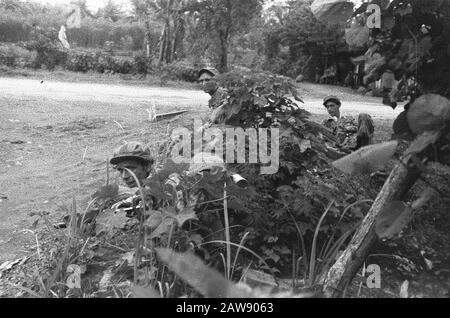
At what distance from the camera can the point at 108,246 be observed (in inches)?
122

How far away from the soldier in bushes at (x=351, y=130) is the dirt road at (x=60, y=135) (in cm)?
210

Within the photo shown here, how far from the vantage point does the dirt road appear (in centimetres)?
479

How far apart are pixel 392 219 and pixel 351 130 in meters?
4.07

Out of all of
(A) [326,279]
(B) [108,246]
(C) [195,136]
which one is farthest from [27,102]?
(A) [326,279]

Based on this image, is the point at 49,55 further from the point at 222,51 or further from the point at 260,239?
the point at 260,239

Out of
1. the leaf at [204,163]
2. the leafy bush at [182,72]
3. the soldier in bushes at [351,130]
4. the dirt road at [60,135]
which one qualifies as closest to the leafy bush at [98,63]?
the leafy bush at [182,72]

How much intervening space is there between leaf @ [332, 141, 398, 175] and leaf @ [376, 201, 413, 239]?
196mm

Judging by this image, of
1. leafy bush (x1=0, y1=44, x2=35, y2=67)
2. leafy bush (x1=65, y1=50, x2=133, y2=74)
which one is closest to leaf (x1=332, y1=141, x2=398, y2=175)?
leafy bush (x1=65, y1=50, x2=133, y2=74)

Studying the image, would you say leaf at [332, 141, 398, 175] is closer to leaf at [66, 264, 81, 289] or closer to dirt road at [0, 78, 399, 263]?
leaf at [66, 264, 81, 289]

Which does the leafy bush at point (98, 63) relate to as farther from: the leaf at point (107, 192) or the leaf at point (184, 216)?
the leaf at point (184, 216)

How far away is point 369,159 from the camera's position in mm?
1883

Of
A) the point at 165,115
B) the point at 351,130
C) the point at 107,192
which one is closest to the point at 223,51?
the point at 165,115
